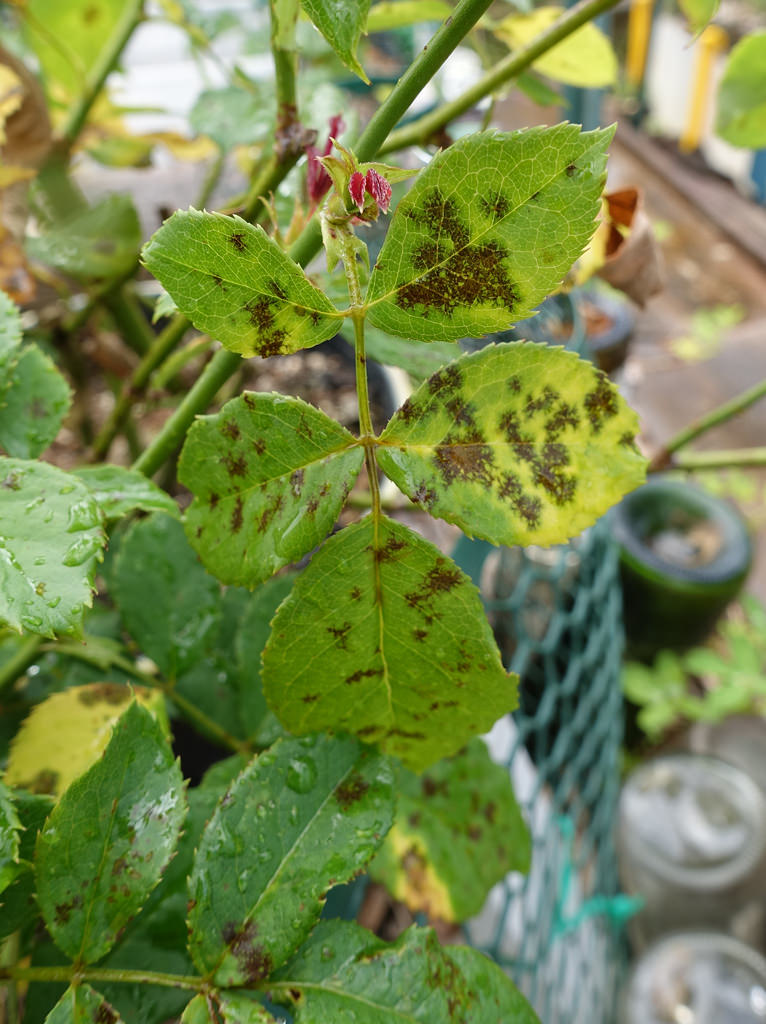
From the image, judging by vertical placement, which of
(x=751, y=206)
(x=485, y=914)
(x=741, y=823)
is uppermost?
(x=485, y=914)

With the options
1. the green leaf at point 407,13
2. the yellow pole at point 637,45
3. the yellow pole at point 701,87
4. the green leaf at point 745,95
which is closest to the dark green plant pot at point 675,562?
the green leaf at point 745,95

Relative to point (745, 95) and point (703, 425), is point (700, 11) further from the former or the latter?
point (703, 425)

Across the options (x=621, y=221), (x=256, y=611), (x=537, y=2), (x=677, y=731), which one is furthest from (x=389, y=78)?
(x=677, y=731)

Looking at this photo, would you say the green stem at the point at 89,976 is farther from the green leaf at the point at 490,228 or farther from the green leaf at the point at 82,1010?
the green leaf at the point at 490,228

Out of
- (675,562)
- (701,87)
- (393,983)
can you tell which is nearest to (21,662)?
(393,983)

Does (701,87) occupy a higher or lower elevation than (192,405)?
lower

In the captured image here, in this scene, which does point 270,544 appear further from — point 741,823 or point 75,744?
point 741,823
